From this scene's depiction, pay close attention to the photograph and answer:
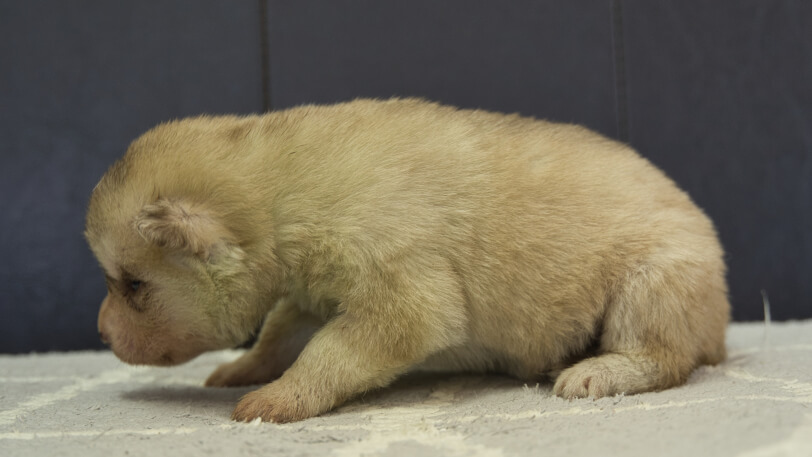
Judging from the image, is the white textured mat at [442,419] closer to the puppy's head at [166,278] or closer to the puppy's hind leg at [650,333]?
the puppy's hind leg at [650,333]

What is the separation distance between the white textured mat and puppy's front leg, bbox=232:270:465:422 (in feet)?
0.24

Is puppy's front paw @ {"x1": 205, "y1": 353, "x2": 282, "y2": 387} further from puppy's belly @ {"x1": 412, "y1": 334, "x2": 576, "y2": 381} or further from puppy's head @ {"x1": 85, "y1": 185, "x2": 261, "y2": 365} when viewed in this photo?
puppy's belly @ {"x1": 412, "y1": 334, "x2": 576, "y2": 381}

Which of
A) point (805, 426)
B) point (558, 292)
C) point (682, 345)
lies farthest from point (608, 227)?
point (805, 426)

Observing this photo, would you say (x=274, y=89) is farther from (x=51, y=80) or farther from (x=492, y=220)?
(x=492, y=220)

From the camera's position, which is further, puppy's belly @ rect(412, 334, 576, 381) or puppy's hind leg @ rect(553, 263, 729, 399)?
puppy's belly @ rect(412, 334, 576, 381)

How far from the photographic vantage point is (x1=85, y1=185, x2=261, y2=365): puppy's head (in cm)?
192

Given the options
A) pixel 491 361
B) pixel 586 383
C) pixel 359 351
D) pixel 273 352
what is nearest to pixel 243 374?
pixel 273 352

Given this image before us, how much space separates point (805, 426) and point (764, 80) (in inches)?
89.1

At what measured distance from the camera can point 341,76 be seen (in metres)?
3.20

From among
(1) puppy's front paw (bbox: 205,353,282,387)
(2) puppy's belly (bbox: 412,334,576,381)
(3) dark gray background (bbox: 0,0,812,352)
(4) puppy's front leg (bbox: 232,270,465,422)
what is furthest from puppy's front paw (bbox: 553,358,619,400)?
(3) dark gray background (bbox: 0,0,812,352)

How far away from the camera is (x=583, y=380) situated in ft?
6.77

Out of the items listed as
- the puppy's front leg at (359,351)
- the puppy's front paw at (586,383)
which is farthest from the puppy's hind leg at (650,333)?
the puppy's front leg at (359,351)

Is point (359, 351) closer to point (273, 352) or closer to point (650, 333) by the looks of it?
point (273, 352)

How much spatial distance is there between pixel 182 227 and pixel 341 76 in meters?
1.48
